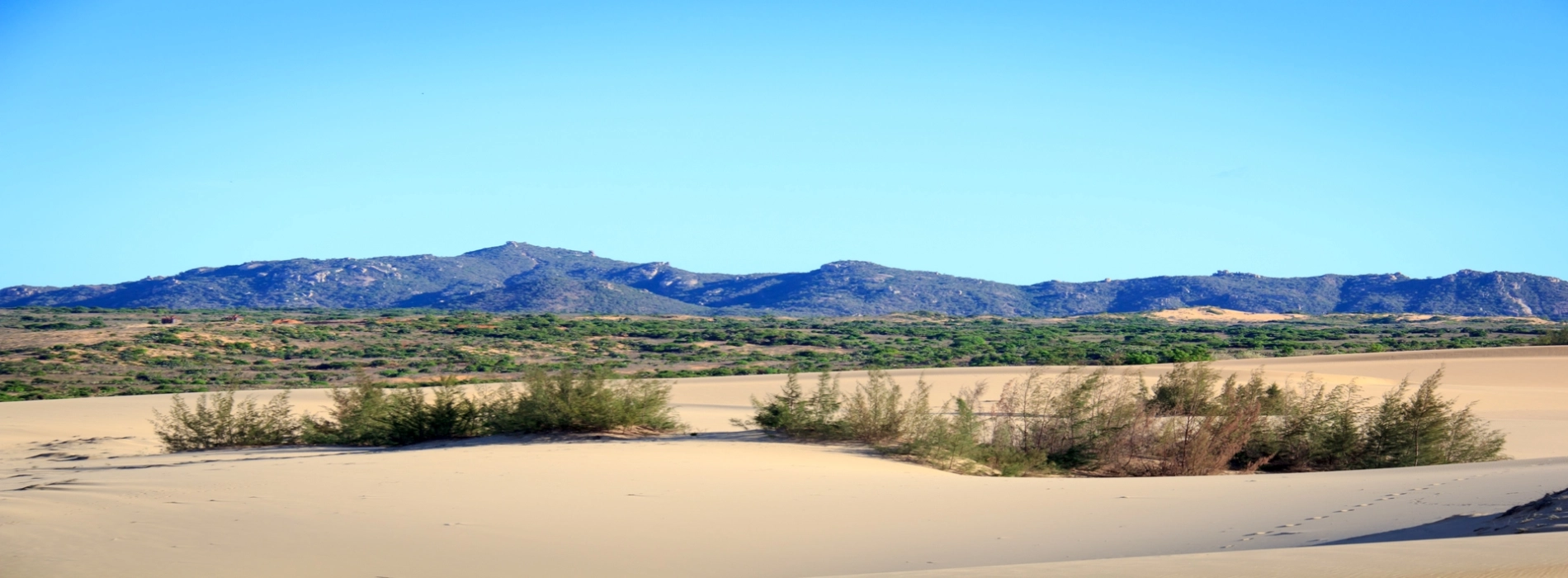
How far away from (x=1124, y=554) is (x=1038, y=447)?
6901mm

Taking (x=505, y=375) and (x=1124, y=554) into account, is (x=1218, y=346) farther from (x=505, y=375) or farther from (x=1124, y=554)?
(x=1124, y=554)

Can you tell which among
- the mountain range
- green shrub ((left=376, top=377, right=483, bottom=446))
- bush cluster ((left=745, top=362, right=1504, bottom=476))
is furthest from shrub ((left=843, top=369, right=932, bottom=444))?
the mountain range

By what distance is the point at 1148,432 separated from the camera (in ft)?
45.8

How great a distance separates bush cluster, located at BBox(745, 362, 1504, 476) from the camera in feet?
44.8

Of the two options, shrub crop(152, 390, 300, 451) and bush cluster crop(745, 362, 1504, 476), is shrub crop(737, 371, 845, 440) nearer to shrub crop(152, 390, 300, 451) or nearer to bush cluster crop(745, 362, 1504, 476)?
bush cluster crop(745, 362, 1504, 476)

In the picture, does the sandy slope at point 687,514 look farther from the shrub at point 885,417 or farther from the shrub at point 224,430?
the shrub at point 224,430

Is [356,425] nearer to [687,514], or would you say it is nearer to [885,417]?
[885,417]

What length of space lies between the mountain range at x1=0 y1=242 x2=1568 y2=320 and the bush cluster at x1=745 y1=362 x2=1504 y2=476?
8677cm

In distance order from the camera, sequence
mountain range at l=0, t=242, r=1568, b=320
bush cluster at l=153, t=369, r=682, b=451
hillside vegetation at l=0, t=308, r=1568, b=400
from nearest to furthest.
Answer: bush cluster at l=153, t=369, r=682, b=451, hillside vegetation at l=0, t=308, r=1568, b=400, mountain range at l=0, t=242, r=1568, b=320

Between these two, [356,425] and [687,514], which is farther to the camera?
[356,425]

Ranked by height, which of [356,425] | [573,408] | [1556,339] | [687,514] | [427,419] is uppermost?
[1556,339]

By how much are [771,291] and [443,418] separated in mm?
107091

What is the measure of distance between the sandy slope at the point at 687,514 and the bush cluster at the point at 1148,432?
801 mm

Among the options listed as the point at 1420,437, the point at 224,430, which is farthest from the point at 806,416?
the point at 224,430
